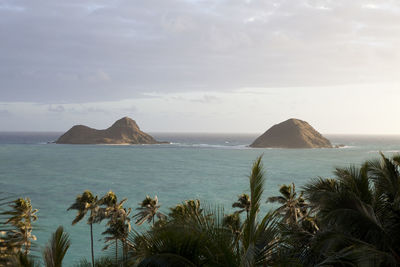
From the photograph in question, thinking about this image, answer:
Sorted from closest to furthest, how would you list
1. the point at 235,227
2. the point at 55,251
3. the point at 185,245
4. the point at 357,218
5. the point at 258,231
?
the point at 185,245 < the point at 55,251 < the point at 258,231 < the point at 235,227 < the point at 357,218

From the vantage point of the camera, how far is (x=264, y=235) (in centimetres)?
640

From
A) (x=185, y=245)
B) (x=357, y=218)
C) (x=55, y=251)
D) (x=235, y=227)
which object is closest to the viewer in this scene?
(x=185, y=245)

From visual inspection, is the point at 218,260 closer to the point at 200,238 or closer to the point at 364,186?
the point at 200,238

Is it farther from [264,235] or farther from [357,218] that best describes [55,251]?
[357,218]

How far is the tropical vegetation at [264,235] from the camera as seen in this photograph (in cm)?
597

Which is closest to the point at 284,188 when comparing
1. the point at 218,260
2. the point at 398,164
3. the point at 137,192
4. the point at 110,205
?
the point at 110,205

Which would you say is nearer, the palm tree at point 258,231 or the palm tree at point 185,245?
the palm tree at point 185,245

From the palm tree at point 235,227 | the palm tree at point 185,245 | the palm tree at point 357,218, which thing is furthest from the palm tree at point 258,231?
the palm tree at point 357,218

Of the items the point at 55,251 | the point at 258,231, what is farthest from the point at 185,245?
the point at 55,251

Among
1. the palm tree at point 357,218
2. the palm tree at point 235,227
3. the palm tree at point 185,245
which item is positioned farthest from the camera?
the palm tree at point 357,218

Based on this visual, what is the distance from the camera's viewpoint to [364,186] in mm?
10430

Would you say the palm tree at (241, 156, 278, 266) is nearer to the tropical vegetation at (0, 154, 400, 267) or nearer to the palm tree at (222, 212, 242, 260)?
the tropical vegetation at (0, 154, 400, 267)

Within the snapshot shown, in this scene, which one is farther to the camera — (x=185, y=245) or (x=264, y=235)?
(x=264, y=235)

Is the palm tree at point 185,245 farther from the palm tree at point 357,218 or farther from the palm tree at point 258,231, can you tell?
the palm tree at point 357,218
